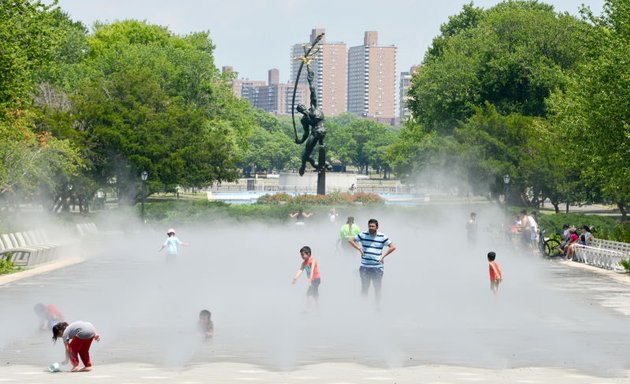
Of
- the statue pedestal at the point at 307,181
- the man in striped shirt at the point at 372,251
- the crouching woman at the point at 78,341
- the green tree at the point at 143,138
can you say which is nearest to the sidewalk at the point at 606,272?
the man in striped shirt at the point at 372,251

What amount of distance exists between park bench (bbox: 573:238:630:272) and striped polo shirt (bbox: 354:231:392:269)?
1664cm

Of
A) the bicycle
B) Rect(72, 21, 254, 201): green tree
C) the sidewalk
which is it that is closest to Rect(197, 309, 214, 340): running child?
the sidewalk

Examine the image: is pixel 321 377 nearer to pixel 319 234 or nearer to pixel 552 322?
pixel 552 322

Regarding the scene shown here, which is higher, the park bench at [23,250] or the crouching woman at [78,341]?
the crouching woman at [78,341]

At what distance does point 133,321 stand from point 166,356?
4.66 meters

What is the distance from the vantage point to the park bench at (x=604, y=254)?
35625mm

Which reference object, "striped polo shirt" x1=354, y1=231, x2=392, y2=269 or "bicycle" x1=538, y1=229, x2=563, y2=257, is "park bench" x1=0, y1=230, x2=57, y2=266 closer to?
"striped polo shirt" x1=354, y1=231, x2=392, y2=269

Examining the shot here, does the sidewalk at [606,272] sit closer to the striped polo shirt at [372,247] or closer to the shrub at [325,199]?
the striped polo shirt at [372,247]

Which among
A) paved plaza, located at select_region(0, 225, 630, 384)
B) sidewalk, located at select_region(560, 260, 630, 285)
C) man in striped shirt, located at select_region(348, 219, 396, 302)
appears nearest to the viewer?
paved plaza, located at select_region(0, 225, 630, 384)

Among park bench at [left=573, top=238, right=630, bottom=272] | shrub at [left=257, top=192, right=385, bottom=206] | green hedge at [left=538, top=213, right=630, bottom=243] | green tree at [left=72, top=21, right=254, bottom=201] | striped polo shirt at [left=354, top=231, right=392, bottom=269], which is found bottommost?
park bench at [left=573, top=238, right=630, bottom=272]

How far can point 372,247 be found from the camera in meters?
20.1

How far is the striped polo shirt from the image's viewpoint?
20.1 m

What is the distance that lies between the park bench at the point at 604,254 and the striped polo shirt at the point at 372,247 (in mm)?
16636

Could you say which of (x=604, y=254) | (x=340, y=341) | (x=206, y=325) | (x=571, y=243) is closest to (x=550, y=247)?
(x=571, y=243)
